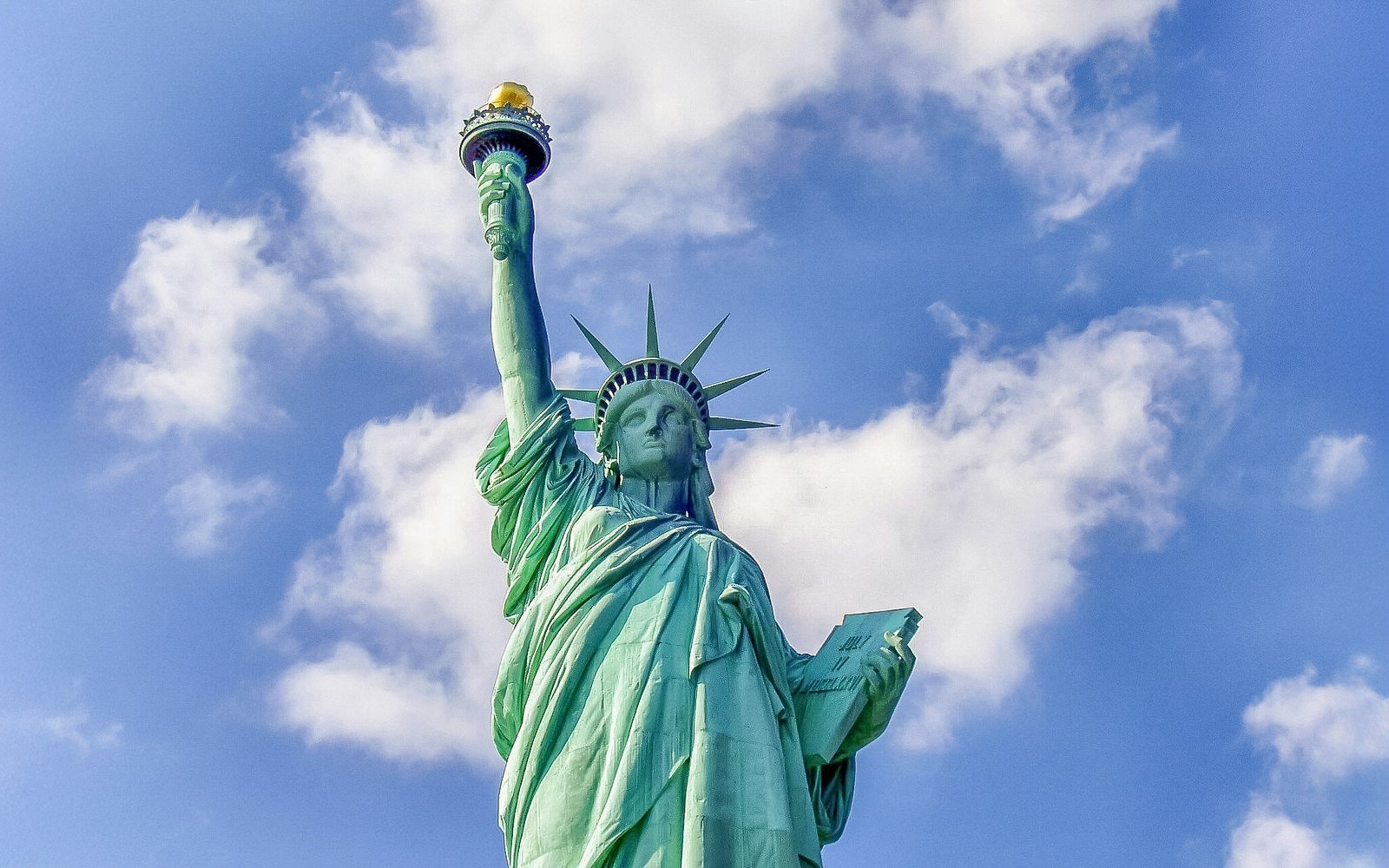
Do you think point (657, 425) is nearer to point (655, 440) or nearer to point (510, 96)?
point (655, 440)

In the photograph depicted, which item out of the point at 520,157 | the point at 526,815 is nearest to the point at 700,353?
Result: the point at 520,157

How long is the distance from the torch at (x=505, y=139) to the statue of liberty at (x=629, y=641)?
0.03m

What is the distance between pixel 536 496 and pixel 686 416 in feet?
5.34

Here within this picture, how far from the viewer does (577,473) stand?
16203mm

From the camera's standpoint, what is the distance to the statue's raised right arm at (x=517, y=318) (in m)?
16.4

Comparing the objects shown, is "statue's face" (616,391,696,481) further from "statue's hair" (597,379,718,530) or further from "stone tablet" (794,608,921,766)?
"stone tablet" (794,608,921,766)

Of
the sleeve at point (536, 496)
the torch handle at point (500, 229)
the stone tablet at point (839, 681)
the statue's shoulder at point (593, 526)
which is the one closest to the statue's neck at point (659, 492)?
the sleeve at point (536, 496)

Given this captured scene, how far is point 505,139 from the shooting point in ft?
57.8

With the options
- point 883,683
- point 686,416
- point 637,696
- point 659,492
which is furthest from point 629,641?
point 686,416

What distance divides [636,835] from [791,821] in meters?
1.20

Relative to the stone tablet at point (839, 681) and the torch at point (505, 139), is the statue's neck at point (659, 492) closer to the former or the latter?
the stone tablet at point (839, 681)

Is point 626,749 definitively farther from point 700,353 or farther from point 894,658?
point 700,353

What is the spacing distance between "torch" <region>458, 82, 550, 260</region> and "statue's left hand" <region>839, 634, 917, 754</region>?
6028 mm

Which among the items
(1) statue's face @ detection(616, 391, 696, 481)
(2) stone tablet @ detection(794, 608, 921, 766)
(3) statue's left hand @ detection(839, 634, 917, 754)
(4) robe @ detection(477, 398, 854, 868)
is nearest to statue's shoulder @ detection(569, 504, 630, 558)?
(4) robe @ detection(477, 398, 854, 868)
